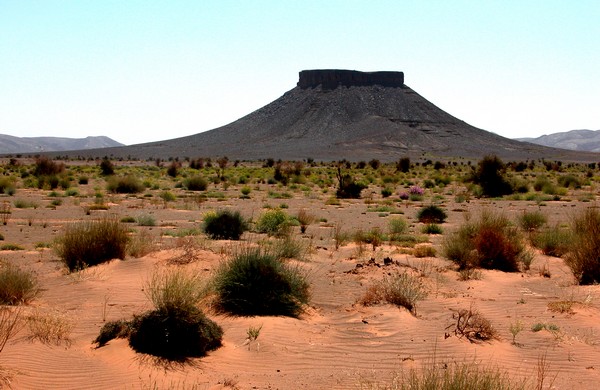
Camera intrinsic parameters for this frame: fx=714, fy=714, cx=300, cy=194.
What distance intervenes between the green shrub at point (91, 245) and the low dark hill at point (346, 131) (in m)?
112

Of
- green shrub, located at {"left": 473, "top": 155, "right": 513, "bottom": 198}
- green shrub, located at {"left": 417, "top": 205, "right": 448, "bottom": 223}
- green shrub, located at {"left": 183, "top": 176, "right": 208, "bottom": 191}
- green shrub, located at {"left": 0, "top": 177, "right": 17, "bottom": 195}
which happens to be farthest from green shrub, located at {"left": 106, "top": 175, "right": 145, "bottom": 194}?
green shrub, located at {"left": 473, "top": 155, "right": 513, "bottom": 198}

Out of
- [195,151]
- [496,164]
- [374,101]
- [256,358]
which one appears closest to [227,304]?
[256,358]

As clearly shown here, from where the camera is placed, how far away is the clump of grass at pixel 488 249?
16.9 m

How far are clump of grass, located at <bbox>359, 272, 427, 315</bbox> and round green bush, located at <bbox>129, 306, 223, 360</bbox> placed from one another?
388 cm

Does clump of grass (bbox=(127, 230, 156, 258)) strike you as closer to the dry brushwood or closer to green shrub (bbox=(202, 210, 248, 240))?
green shrub (bbox=(202, 210, 248, 240))

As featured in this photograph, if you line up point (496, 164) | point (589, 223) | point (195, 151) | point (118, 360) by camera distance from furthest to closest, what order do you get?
point (195, 151), point (496, 164), point (589, 223), point (118, 360)

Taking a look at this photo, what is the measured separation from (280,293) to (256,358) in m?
2.60

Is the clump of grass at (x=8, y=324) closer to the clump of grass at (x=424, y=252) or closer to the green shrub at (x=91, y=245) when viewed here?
the green shrub at (x=91, y=245)

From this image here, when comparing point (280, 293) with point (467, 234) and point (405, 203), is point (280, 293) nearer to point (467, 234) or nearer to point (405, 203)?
point (467, 234)

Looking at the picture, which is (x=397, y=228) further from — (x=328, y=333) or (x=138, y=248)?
(x=328, y=333)

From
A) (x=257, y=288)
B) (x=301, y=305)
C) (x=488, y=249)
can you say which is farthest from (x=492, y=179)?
(x=257, y=288)

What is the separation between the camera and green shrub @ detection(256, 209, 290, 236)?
2212 centimetres

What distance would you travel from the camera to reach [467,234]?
58.6 feet

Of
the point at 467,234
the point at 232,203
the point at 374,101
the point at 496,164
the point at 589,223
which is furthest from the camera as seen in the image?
the point at 374,101
